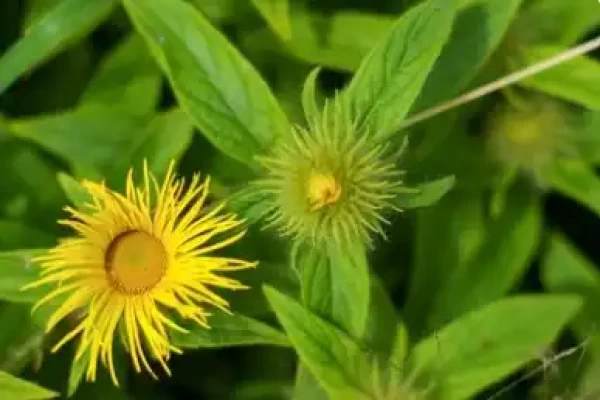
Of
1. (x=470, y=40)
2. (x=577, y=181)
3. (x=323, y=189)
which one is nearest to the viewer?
(x=323, y=189)

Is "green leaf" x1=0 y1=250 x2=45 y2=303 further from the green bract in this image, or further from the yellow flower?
the green bract

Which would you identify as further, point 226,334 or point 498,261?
point 498,261

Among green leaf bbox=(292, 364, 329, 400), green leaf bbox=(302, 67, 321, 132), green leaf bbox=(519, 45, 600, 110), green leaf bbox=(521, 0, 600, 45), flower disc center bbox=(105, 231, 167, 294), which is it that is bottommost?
green leaf bbox=(292, 364, 329, 400)

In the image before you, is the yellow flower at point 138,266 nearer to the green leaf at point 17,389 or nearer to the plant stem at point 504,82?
the green leaf at point 17,389

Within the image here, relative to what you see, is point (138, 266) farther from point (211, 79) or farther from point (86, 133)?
point (86, 133)

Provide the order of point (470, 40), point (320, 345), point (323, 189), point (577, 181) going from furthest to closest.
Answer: point (577, 181) → point (470, 40) → point (320, 345) → point (323, 189)

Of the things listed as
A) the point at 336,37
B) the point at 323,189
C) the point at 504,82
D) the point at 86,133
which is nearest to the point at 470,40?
the point at 504,82

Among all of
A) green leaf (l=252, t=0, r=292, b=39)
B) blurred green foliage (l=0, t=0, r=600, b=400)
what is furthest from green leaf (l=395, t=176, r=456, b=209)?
green leaf (l=252, t=0, r=292, b=39)
